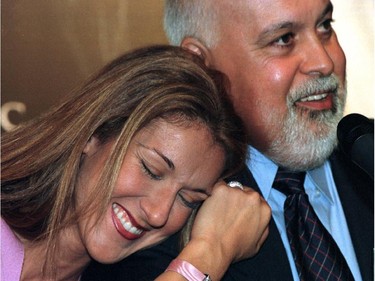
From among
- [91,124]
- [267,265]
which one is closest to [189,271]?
[267,265]

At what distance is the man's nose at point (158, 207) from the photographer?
61.6 inches

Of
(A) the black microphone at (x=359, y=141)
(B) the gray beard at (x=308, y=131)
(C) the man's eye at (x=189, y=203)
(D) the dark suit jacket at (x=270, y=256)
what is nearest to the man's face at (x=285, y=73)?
(B) the gray beard at (x=308, y=131)

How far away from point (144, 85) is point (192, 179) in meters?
0.22

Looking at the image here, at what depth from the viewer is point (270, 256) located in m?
1.74

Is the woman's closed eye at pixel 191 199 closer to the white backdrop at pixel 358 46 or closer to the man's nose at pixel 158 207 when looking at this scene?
the man's nose at pixel 158 207

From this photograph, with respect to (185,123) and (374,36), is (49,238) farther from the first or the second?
(374,36)

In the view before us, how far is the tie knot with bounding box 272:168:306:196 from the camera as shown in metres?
1.91

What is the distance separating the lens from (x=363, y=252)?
6.00ft

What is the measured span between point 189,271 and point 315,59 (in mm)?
622

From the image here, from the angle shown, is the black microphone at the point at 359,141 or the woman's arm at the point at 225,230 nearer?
the black microphone at the point at 359,141

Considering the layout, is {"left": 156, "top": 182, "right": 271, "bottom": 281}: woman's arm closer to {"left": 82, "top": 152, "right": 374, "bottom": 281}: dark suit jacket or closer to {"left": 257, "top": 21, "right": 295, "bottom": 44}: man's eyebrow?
{"left": 82, "top": 152, "right": 374, "bottom": 281}: dark suit jacket

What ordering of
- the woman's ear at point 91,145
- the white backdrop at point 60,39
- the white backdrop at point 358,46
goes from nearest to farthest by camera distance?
the woman's ear at point 91,145, the white backdrop at point 60,39, the white backdrop at point 358,46

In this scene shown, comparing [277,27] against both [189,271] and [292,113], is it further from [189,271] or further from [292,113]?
[189,271]

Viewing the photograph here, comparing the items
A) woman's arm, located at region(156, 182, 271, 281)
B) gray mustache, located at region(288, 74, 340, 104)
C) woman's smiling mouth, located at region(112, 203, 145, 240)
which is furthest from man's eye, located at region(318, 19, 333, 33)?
woman's smiling mouth, located at region(112, 203, 145, 240)
